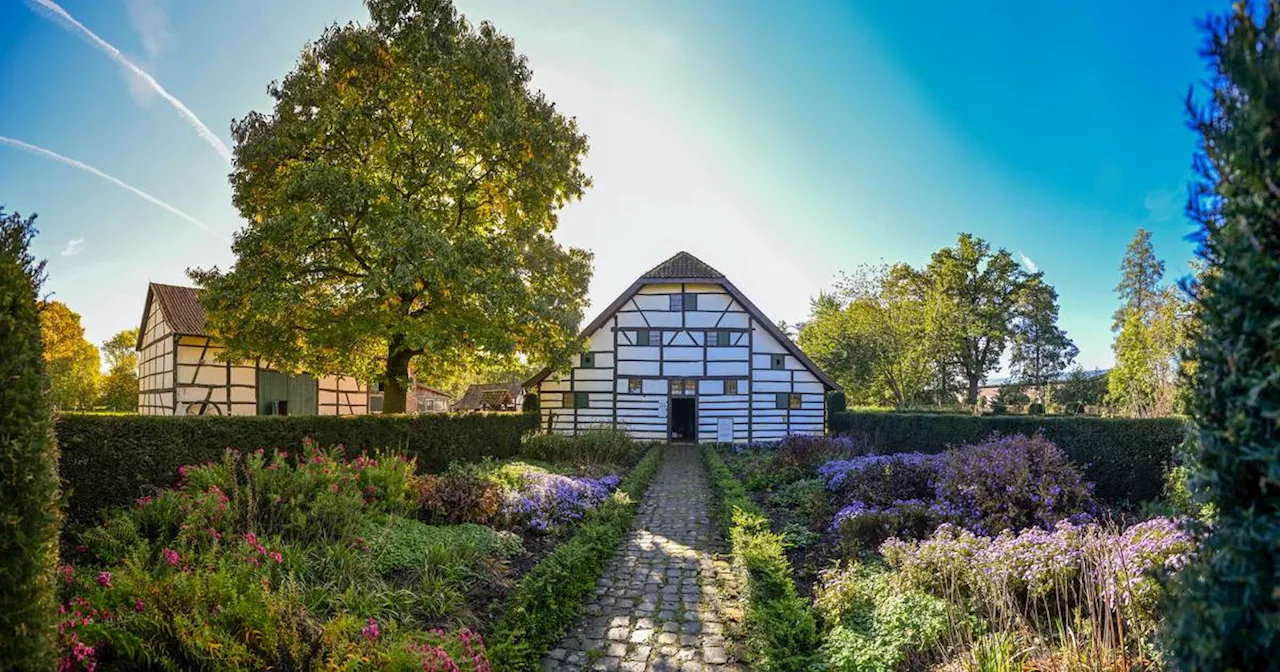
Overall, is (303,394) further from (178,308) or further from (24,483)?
(24,483)

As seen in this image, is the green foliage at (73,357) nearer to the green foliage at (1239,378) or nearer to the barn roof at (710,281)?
the barn roof at (710,281)

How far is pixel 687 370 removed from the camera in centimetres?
2066

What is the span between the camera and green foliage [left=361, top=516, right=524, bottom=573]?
517cm

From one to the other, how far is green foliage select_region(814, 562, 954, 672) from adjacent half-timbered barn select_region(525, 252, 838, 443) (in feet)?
50.9

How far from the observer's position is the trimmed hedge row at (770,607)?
12.7ft

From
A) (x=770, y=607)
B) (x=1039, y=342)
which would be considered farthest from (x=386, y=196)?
(x=1039, y=342)

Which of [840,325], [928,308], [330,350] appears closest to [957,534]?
[330,350]

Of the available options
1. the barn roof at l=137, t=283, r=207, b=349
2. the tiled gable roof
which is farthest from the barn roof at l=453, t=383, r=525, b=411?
the tiled gable roof

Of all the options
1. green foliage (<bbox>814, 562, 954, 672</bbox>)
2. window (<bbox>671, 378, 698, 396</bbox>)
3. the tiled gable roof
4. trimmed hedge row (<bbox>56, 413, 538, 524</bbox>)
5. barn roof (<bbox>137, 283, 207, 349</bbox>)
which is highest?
the tiled gable roof

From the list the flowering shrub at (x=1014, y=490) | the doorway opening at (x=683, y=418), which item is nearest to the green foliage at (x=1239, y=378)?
the flowering shrub at (x=1014, y=490)

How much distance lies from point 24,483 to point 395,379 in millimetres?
10700

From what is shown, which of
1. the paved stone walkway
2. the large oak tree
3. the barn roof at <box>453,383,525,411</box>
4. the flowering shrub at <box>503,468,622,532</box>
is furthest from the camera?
the barn roof at <box>453,383,525,411</box>

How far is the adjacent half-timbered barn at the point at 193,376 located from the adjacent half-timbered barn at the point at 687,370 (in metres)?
7.52

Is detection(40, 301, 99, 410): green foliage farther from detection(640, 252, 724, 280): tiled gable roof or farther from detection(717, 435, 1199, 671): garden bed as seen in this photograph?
detection(717, 435, 1199, 671): garden bed
